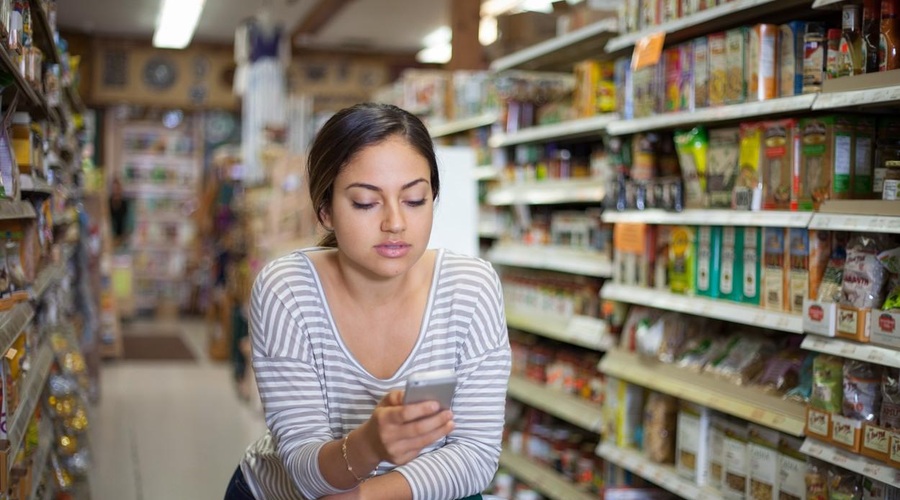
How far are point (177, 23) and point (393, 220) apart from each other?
35.7ft

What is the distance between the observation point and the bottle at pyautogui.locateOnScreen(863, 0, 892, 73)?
255cm

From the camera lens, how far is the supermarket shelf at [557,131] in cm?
403

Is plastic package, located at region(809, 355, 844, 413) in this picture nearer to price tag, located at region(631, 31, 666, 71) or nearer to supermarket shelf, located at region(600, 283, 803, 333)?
supermarket shelf, located at region(600, 283, 803, 333)

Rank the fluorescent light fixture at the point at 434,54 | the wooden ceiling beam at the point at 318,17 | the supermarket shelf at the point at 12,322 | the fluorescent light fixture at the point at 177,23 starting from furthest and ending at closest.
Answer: the fluorescent light fixture at the point at 434,54 < the fluorescent light fixture at the point at 177,23 < the wooden ceiling beam at the point at 318,17 < the supermarket shelf at the point at 12,322

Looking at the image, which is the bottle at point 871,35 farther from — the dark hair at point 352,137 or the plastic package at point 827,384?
the dark hair at point 352,137

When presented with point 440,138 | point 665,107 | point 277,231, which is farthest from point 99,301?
point 665,107

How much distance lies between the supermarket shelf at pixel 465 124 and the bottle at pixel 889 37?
8.98 feet

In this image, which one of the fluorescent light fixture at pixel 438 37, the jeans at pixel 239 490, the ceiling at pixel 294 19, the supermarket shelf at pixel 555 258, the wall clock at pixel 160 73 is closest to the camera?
the jeans at pixel 239 490

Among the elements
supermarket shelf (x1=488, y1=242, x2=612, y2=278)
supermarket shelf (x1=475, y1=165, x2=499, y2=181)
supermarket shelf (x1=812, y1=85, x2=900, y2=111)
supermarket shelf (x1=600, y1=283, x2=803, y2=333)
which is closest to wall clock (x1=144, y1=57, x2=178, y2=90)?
supermarket shelf (x1=475, y1=165, x2=499, y2=181)

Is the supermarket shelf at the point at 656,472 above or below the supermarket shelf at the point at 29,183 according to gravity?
below

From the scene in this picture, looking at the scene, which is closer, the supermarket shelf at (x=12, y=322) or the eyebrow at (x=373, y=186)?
the eyebrow at (x=373, y=186)

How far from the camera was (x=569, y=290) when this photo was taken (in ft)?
15.0

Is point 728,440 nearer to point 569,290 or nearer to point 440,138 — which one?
point 569,290

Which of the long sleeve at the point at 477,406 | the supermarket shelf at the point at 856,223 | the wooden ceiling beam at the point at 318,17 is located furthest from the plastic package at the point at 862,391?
the wooden ceiling beam at the point at 318,17
